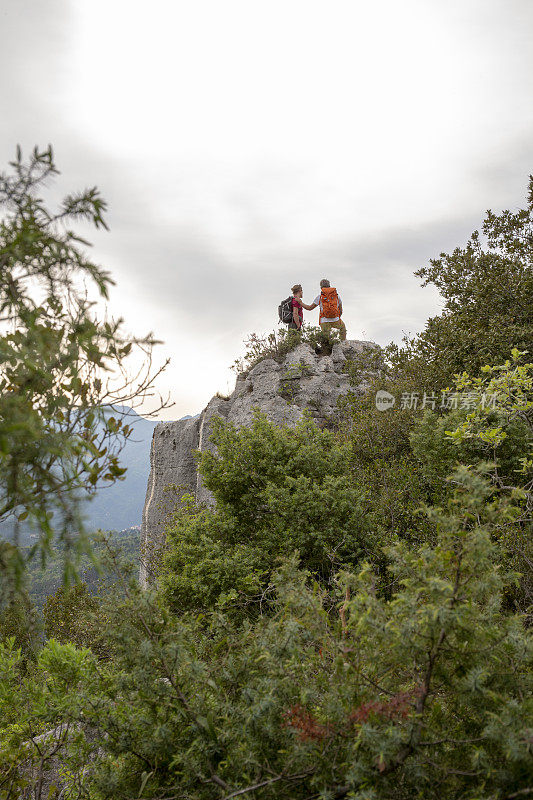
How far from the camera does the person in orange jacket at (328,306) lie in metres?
15.0

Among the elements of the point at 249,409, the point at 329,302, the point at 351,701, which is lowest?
the point at 351,701

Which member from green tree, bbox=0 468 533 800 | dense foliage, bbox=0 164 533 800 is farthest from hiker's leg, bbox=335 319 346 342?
green tree, bbox=0 468 533 800

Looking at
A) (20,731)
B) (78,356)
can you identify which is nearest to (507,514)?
(78,356)

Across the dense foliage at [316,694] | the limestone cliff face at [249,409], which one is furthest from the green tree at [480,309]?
the dense foliage at [316,694]

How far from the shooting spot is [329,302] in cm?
1522

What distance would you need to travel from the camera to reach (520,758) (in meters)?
2.02

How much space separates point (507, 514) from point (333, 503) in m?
4.82

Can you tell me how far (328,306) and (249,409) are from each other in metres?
3.99

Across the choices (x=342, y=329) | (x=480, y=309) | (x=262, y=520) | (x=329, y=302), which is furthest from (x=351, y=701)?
(x=342, y=329)

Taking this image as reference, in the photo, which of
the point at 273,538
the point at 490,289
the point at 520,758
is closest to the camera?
the point at 520,758

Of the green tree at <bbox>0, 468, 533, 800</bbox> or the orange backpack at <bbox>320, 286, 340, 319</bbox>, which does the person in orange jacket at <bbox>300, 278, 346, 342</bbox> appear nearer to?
the orange backpack at <bbox>320, 286, 340, 319</bbox>

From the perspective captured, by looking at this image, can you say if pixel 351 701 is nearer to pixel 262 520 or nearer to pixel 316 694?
pixel 316 694

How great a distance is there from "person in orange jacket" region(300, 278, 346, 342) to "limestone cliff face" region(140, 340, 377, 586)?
68 cm

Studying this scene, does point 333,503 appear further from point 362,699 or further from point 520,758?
point 520,758
